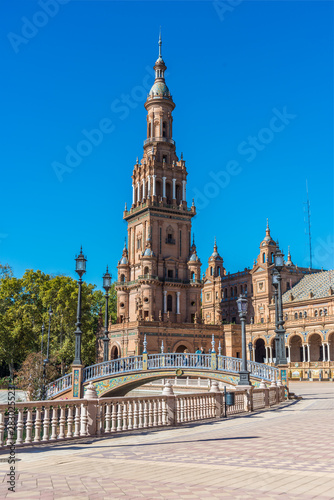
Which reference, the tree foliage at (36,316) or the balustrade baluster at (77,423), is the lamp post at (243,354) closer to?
the balustrade baluster at (77,423)

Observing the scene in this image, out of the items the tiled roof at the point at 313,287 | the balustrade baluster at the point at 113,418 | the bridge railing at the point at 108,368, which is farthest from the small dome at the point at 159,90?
the balustrade baluster at the point at 113,418

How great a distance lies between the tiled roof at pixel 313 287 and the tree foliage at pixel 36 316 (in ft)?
94.5

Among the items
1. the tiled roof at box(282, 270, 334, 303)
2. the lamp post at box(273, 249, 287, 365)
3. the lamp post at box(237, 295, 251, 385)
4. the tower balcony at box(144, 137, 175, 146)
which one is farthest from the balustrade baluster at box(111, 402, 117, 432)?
the tower balcony at box(144, 137, 175, 146)

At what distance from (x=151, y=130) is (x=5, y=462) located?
7152cm

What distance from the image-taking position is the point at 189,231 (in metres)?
75.2

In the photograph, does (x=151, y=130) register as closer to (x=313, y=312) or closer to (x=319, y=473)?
(x=313, y=312)

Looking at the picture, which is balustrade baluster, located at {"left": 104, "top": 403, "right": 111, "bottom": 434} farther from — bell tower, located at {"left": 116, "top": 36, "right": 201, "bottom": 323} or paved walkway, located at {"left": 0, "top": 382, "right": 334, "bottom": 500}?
bell tower, located at {"left": 116, "top": 36, "right": 201, "bottom": 323}

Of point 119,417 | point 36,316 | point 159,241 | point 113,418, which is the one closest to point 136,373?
point 119,417

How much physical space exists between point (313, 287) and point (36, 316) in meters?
37.2

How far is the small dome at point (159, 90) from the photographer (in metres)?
79.1

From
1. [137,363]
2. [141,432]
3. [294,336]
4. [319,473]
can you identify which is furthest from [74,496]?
[294,336]

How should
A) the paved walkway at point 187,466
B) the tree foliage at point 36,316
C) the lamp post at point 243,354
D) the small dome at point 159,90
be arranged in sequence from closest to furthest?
the paved walkway at point 187,466 → the lamp post at point 243,354 → the tree foliage at point 36,316 → the small dome at point 159,90

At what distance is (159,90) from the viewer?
79500 mm

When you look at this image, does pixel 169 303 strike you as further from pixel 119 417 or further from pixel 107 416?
pixel 107 416
